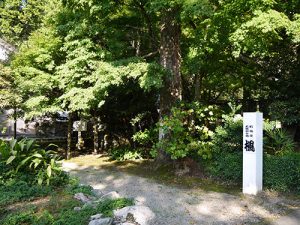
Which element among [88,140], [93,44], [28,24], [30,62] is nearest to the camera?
[93,44]

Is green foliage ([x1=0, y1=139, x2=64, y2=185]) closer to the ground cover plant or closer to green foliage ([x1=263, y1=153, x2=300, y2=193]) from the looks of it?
the ground cover plant

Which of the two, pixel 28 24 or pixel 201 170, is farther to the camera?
pixel 28 24

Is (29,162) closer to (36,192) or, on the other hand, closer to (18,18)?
(36,192)

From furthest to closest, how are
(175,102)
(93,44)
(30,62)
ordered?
1. (30,62)
2. (93,44)
3. (175,102)

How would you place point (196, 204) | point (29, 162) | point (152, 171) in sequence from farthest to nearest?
point (152, 171)
point (29, 162)
point (196, 204)

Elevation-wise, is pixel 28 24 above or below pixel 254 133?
above

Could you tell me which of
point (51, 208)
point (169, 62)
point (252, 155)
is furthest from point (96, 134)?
point (51, 208)

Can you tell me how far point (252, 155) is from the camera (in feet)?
25.7

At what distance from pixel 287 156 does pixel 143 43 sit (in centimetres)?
709

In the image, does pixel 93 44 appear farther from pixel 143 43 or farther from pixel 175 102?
pixel 175 102

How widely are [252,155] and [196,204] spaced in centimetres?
188

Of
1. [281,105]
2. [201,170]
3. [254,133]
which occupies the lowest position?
[201,170]

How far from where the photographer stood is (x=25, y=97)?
13.5 metres

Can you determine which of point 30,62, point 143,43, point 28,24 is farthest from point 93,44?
point 28,24
